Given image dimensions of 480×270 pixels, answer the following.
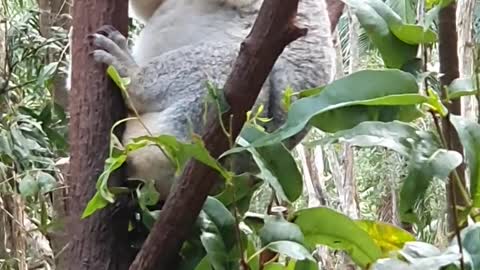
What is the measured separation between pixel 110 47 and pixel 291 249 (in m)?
0.66

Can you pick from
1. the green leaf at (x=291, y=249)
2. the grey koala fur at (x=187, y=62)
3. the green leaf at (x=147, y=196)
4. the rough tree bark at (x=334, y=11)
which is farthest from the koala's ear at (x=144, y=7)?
the green leaf at (x=291, y=249)

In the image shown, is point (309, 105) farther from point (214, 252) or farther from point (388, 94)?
point (214, 252)

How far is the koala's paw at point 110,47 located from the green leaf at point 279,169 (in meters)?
0.54

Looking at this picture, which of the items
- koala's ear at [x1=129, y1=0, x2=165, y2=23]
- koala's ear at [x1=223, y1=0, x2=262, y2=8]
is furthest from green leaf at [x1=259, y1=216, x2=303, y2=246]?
koala's ear at [x1=129, y1=0, x2=165, y2=23]

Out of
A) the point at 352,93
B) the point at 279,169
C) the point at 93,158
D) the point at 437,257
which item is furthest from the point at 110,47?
the point at 437,257

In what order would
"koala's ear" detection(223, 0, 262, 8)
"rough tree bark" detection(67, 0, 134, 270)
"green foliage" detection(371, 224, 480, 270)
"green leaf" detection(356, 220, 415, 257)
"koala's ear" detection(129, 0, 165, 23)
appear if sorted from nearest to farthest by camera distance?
"green foliage" detection(371, 224, 480, 270)
"green leaf" detection(356, 220, 415, 257)
"rough tree bark" detection(67, 0, 134, 270)
"koala's ear" detection(223, 0, 262, 8)
"koala's ear" detection(129, 0, 165, 23)

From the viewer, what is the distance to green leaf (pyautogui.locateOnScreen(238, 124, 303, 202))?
82 centimetres

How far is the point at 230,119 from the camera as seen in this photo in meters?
0.85

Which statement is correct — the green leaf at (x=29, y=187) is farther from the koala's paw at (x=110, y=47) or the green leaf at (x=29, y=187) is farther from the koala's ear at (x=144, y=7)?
the koala's ear at (x=144, y=7)

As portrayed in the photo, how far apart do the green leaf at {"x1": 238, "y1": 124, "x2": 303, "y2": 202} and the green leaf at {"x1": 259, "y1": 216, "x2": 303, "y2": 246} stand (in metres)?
0.03

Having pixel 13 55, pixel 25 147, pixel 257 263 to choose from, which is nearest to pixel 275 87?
pixel 25 147

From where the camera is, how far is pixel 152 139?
Answer: 85 centimetres

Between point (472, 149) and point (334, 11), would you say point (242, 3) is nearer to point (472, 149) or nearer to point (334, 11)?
point (334, 11)

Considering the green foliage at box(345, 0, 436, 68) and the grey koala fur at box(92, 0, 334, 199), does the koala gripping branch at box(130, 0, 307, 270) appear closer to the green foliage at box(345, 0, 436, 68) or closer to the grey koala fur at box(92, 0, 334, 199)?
the green foliage at box(345, 0, 436, 68)
